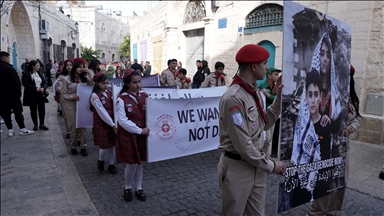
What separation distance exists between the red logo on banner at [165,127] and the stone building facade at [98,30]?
4238cm

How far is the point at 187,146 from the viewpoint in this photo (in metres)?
4.98

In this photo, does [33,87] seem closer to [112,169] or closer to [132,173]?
[112,169]

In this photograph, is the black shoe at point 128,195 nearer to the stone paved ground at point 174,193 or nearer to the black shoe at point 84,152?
the stone paved ground at point 174,193

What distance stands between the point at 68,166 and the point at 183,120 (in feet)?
7.56

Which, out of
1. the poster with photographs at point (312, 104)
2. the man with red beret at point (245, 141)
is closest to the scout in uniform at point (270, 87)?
the poster with photographs at point (312, 104)

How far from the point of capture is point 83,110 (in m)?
5.98

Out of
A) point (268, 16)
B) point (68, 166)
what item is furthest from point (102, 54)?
point (68, 166)

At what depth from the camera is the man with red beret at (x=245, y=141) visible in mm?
2250

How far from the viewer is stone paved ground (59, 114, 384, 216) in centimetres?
379

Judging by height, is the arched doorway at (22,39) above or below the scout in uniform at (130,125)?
above

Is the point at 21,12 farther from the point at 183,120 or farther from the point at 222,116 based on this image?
the point at 222,116

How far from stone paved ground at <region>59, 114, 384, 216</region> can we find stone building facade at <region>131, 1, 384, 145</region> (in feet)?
12.1

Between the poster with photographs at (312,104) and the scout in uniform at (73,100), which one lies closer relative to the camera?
the poster with photographs at (312,104)

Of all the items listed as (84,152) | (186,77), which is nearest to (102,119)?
(84,152)
